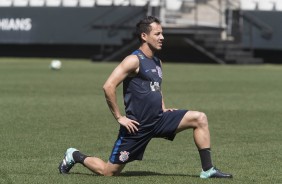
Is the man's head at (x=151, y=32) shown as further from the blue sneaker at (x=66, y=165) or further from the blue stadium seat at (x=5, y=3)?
the blue stadium seat at (x=5, y=3)

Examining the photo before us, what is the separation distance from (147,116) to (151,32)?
2.92 ft

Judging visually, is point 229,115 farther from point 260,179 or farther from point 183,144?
point 260,179

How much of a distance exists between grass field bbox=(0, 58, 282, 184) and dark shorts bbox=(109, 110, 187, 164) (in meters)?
0.24

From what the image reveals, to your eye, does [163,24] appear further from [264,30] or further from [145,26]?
[145,26]

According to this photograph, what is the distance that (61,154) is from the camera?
1151 cm

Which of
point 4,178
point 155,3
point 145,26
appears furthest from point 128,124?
point 155,3

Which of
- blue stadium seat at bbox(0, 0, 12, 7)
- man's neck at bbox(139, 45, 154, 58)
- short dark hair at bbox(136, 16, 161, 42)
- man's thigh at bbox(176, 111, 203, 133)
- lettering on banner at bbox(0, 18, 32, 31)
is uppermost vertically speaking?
short dark hair at bbox(136, 16, 161, 42)

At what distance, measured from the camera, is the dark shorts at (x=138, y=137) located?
9383 millimetres

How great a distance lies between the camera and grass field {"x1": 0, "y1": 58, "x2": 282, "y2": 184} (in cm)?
992

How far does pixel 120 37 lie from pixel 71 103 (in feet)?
69.0

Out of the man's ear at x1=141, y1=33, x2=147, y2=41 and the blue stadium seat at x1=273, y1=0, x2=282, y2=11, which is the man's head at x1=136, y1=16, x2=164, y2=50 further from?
the blue stadium seat at x1=273, y1=0, x2=282, y2=11

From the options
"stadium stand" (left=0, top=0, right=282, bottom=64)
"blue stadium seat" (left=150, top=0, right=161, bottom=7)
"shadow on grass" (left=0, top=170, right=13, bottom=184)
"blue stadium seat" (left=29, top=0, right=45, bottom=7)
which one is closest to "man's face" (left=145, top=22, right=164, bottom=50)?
"shadow on grass" (left=0, top=170, right=13, bottom=184)

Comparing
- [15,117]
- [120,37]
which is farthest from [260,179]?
[120,37]

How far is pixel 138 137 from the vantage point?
9.39m
